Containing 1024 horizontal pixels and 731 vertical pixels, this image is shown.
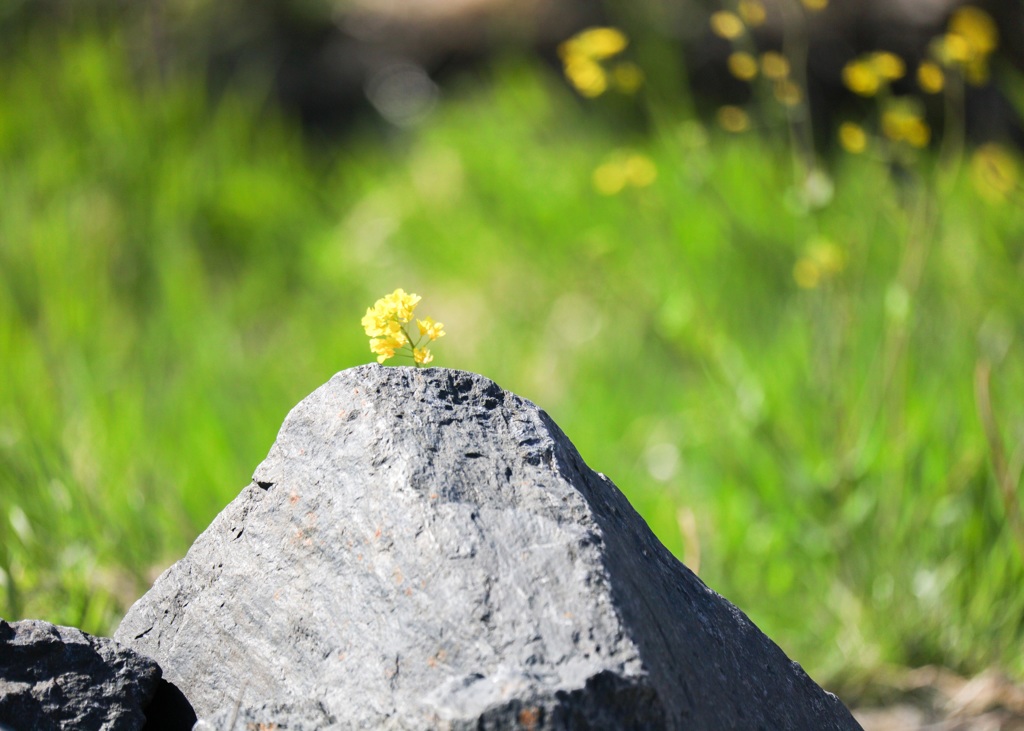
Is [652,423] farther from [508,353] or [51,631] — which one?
[51,631]

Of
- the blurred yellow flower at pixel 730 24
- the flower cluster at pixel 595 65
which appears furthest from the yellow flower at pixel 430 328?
the blurred yellow flower at pixel 730 24

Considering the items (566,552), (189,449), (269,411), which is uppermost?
(269,411)

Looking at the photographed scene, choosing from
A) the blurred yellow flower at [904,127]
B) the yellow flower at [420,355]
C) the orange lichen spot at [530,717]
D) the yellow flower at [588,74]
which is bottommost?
the orange lichen spot at [530,717]

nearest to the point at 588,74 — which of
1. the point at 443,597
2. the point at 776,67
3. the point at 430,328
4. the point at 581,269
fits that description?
the point at 776,67

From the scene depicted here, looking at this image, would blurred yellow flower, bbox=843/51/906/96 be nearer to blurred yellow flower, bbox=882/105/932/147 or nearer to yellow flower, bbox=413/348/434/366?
blurred yellow flower, bbox=882/105/932/147

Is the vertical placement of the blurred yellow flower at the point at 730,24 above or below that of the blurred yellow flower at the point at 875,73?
above

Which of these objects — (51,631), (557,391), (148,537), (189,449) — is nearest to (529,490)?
(51,631)

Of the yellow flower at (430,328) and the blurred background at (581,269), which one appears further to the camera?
the blurred background at (581,269)

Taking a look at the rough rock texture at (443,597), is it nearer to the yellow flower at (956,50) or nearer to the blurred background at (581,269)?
the blurred background at (581,269)
